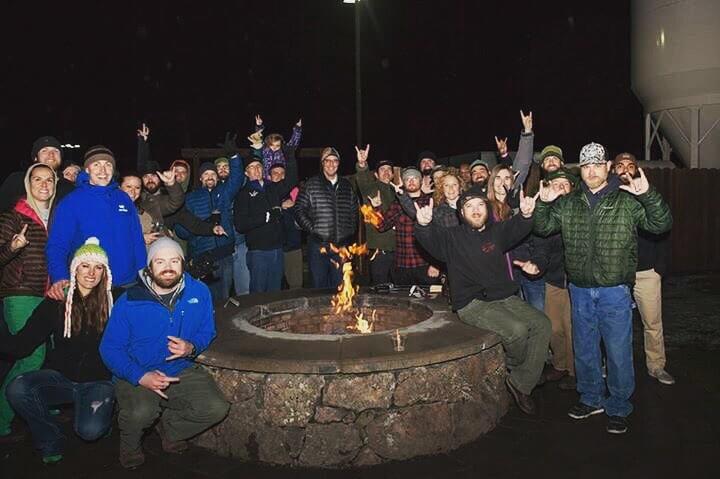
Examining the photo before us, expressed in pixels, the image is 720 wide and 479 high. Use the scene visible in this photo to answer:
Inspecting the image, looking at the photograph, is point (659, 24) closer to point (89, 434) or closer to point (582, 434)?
point (582, 434)

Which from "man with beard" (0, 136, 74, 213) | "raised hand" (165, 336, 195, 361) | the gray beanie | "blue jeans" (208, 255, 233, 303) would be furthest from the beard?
"blue jeans" (208, 255, 233, 303)

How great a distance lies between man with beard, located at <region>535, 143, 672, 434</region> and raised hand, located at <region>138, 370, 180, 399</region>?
3.19 metres

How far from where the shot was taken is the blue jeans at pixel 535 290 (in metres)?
5.91

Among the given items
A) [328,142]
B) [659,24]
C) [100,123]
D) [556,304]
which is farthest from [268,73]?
[556,304]

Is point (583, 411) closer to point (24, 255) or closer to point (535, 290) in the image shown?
point (535, 290)

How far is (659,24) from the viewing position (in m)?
16.7

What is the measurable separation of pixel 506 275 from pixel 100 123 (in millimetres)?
29216

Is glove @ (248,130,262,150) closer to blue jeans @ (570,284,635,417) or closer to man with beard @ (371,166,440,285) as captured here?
man with beard @ (371,166,440,285)

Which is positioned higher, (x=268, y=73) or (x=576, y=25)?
(x=576, y=25)

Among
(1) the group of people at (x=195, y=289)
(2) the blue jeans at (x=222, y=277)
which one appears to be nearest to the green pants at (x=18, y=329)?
(1) the group of people at (x=195, y=289)

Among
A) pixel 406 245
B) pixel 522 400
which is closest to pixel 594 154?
pixel 522 400

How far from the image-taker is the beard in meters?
4.30

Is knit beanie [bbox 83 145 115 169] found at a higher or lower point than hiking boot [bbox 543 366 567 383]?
higher

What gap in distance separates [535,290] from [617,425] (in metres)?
1.57
